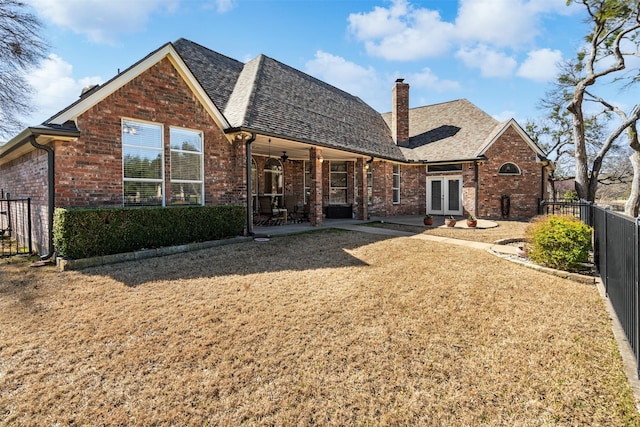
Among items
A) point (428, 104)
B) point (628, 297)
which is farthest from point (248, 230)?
point (428, 104)

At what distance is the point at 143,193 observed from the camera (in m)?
8.07

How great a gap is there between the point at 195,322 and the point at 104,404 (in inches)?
57.6

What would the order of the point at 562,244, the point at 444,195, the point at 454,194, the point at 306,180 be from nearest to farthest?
1. the point at 562,244
2. the point at 306,180
3. the point at 454,194
4. the point at 444,195

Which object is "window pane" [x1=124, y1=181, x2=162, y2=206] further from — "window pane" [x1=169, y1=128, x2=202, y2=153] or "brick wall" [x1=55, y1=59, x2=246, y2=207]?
"window pane" [x1=169, y1=128, x2=202, y2=153]

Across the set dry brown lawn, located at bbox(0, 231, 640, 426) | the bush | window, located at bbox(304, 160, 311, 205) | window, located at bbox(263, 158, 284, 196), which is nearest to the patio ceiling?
window, located at bbox(263, 158, 284, 196)

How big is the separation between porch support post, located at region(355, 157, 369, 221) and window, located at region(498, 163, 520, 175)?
27.4 feet

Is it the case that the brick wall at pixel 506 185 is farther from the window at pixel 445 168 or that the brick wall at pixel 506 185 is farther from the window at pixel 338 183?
the window at pixel 338 183

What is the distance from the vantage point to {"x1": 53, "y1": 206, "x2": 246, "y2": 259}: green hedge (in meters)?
6.25

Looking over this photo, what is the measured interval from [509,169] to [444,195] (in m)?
3.75

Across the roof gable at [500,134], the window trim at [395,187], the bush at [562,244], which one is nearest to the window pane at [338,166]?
the window trim at [395,187]

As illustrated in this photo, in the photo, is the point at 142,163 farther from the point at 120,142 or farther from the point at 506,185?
the point at 506,185

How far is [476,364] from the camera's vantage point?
10.7 ft

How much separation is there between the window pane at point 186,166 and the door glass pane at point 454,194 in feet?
49.1

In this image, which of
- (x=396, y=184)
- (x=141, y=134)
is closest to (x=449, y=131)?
(x=396, y=184)
